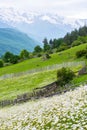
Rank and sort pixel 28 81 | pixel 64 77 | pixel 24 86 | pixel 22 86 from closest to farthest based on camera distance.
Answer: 1. pixel 64 77
2. pixel 24 86
3. pixel 22 86
4. pixel 28 81

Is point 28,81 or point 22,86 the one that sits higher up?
point 22,86

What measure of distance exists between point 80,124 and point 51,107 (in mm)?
6119


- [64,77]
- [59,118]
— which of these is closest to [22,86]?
[64,77]

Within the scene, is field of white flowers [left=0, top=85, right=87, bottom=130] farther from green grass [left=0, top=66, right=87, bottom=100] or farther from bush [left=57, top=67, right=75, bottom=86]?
bush [left=57, top=67, right=75, bottom=86]

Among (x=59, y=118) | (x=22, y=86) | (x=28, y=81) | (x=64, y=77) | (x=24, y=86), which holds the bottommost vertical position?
(x=28, y=81)

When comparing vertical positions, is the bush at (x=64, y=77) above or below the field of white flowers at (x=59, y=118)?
below

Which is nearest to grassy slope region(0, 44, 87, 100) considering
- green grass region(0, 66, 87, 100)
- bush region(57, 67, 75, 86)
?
green grass region(0, 66, 87, 100)

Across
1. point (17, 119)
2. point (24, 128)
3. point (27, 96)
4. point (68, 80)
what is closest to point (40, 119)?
point (24, 128)

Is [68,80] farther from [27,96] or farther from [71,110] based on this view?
[71,110]

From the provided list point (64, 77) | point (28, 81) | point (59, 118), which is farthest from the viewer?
point (28, 81)

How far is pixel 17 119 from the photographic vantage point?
2380cm

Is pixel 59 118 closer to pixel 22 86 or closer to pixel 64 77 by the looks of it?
pixel 64 77

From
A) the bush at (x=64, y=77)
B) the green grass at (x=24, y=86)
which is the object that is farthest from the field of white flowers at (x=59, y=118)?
the bush at (x=64, y=77)

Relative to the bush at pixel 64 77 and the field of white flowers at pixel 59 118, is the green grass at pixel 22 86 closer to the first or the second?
the bush at pixel 64 77
